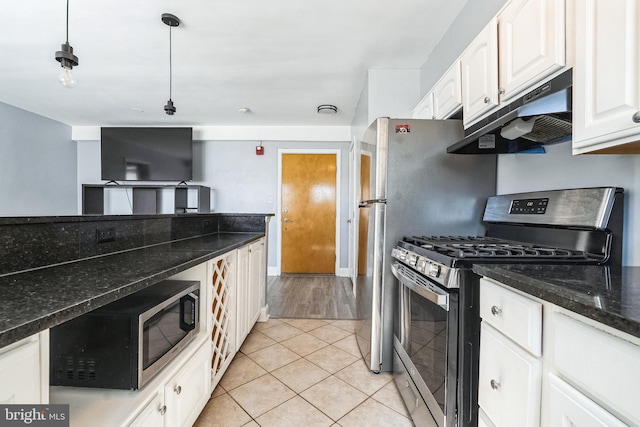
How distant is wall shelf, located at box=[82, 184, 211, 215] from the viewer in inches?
181

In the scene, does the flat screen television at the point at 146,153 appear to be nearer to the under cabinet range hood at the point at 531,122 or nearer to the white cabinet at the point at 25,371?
the under cabinet range hood at the point at 531,122

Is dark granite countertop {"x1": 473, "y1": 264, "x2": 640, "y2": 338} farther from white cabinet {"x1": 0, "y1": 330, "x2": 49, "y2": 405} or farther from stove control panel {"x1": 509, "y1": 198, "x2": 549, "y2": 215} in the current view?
white cabinet {"x1": 0, "y1": 330, "x2": 49, "y2": 405}

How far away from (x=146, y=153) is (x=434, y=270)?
15.9 feet

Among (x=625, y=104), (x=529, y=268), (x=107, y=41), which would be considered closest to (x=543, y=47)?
(x=625, y=104)

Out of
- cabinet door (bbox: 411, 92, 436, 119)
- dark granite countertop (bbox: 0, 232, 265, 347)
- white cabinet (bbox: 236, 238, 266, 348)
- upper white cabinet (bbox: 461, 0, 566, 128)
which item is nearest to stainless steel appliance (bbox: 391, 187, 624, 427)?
upper white cabinet (bbox: 461, 0, 566, 128)

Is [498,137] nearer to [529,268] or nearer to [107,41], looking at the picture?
[529,268]

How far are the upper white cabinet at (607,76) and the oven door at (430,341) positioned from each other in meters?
0.66

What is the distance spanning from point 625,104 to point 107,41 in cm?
327

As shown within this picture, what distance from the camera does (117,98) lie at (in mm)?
3691

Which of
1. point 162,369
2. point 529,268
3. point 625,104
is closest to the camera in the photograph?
point 625,104

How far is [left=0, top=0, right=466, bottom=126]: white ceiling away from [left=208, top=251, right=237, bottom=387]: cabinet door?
173 cm

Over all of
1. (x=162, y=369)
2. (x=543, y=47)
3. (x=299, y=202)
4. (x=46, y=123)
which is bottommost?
(x=162, y=369)

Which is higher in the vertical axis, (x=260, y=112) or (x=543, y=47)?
(x=260, y=112)

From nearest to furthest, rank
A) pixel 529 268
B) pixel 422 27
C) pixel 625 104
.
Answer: pixel 625 104 → pixel 529 268 → pixel 422 27
